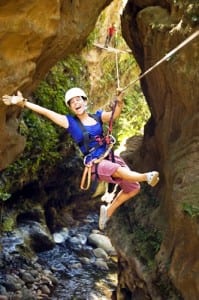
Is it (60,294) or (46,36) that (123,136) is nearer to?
(60,294)

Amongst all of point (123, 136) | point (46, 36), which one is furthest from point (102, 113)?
point (123, 136)

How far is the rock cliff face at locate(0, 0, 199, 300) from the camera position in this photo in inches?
277

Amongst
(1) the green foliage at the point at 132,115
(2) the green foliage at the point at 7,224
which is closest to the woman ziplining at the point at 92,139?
(2) the green foliage at the point at 7,224

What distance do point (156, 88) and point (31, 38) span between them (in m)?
3.25

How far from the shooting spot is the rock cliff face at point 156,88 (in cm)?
703

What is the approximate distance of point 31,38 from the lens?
7199 millimetres

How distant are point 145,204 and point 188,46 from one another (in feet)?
10.7

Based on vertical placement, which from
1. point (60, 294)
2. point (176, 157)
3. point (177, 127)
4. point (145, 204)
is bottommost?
point (60, 294)

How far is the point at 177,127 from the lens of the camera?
8.70 m

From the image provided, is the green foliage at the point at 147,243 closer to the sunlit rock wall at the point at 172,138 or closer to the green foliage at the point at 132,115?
the sunlit rock wall at the point at 172,138

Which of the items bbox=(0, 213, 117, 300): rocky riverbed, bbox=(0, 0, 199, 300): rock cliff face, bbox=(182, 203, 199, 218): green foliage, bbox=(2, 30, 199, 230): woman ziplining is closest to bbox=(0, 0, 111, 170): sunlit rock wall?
bbox=(0, 0, 199, 300): rock cliff face

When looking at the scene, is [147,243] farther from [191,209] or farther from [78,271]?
[78,271]

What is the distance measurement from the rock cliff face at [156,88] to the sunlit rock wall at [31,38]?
0.01 meters

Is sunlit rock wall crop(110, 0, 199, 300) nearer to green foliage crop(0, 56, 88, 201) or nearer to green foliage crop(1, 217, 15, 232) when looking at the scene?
green foliage crop(0, 56, 88, 201)
